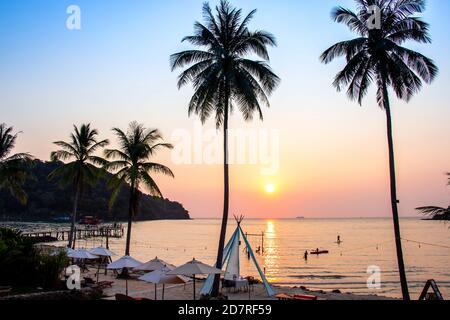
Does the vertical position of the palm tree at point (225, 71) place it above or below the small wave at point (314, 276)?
A: above

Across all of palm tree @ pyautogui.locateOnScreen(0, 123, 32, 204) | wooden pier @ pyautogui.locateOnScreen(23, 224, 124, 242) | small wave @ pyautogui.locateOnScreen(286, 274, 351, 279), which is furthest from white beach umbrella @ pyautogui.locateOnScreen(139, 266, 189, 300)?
wooden pier @ pyautogui.locateOnScreen(23, 224, 124, 242)

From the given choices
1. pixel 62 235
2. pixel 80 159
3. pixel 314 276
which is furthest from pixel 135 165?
pixel 62 235

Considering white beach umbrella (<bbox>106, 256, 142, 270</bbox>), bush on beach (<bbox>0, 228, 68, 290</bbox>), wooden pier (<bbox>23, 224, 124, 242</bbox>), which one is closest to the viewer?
bush on beach (<bbox>0, 228, 68, 290</bbox>)

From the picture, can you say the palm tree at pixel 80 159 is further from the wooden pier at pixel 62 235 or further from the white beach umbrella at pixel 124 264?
the wooden pier at pixel 62 235

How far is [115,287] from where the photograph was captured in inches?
1023

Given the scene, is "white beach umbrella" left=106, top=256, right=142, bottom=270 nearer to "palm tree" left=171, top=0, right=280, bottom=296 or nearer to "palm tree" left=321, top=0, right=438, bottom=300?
"palm tree" left=171, top=0, right=280, bottom=296

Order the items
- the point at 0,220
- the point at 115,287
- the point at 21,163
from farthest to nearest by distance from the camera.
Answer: the point at 0,220 → the point at 21,163 → the point at 115,287

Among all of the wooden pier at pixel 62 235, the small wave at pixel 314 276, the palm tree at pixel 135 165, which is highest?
the palm tree at pixel 135 165

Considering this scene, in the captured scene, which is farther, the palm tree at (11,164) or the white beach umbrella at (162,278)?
the palm tree at (11,164)

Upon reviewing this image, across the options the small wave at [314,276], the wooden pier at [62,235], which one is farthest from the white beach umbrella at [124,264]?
the wooden pier at [62,235]

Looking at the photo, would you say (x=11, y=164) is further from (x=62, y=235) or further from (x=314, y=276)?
(x=62, y=235)
